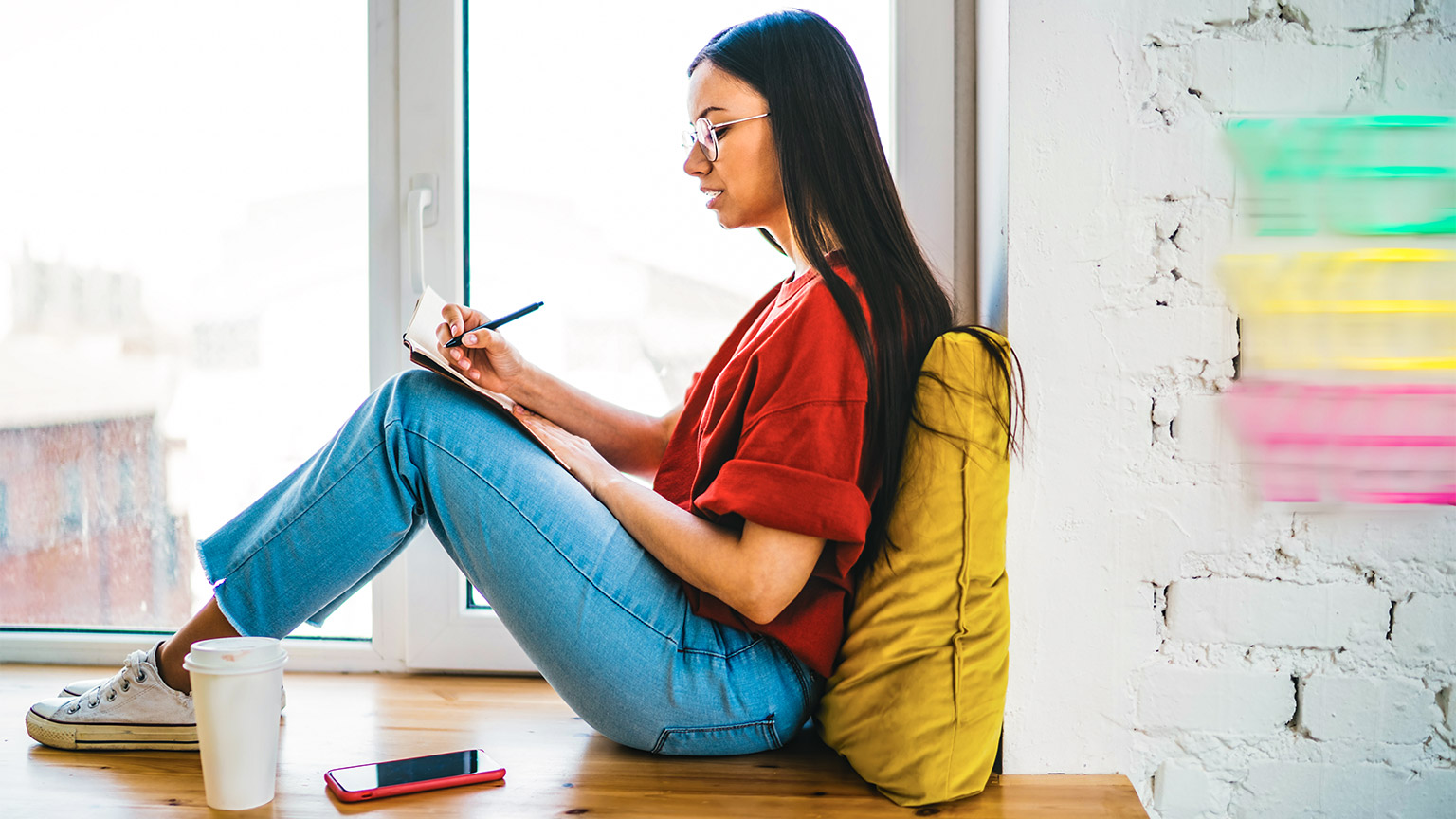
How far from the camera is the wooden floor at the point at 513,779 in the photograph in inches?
46.1

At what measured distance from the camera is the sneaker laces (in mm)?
1339

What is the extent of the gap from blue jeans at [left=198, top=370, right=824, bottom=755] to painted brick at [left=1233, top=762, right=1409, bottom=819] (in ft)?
1.97

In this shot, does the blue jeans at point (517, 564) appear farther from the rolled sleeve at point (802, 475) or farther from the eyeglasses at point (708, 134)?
the eyeglasses at point (708, 134)

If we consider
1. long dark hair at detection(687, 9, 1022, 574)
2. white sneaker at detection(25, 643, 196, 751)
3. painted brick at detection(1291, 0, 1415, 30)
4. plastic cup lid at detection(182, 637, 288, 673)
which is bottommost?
white sneaker at detection(25, 643, 196, 751)

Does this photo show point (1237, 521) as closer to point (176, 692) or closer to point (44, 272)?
point (176, 692)

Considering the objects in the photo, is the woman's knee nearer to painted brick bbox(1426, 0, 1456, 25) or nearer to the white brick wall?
the white brick wall

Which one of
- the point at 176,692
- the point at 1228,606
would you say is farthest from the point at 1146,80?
the point at 176,692

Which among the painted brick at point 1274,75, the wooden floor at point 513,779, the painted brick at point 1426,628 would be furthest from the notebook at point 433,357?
the painted brick at point 1426,628

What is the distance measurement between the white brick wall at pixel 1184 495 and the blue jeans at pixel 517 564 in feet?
1.37

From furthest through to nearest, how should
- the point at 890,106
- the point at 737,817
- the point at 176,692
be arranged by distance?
1. the point at 890,106
2. the point at 176,692
3. the point at 737,817

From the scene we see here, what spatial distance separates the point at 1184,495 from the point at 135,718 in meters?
1.47

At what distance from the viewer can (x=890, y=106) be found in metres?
1.64

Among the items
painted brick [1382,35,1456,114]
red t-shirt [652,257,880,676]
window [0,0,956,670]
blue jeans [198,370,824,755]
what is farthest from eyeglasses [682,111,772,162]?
painted brick [1382,35,1456,114]

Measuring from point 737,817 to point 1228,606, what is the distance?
0.70 metres
